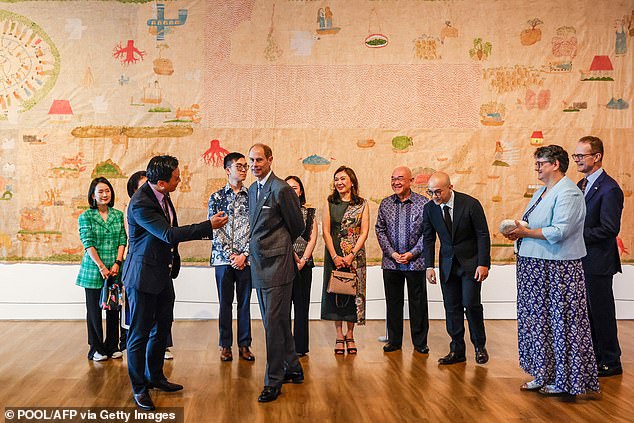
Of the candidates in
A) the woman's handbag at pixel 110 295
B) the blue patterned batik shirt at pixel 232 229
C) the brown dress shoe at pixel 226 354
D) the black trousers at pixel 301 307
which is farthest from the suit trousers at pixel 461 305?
the woman's handbag at pixel 110 295

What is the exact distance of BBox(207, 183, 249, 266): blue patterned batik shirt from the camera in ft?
17.9

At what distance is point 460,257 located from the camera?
212 inches

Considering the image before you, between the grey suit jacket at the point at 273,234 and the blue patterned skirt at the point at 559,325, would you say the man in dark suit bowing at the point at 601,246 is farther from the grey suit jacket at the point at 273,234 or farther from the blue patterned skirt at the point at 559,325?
the grey suit jacket at the point at 273,234

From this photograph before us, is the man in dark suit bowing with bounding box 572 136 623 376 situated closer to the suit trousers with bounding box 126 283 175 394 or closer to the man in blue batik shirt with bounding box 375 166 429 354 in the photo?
the man in blue batik shirt with bounding box 375 166 429 354

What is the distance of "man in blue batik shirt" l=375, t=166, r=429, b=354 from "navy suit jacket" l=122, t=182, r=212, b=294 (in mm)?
2225

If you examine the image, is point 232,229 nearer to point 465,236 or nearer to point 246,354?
point 246,354

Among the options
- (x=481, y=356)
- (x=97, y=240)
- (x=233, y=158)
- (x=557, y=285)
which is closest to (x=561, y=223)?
(x=557, y=285)

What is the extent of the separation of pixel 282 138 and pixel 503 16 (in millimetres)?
2853

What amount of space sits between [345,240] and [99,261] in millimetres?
2026

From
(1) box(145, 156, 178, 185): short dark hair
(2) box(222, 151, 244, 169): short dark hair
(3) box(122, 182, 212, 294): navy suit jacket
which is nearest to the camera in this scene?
(3) box(122, 182, 212, 294): navy suit jacket

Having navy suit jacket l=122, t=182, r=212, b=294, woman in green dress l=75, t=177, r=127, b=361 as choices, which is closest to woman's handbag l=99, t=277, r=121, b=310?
woman in green dress l=75, t=177, r=127, b=361

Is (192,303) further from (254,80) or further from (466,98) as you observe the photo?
(466,98)

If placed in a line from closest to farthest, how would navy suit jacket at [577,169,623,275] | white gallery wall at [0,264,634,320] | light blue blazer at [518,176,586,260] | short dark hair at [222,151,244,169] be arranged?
light blue blazer at [518,176,586,260] → navy suit jacket at [577,169,623,275] → short dark hair at [222,151,244,169] → white gallery wall at [0,264,634,320]

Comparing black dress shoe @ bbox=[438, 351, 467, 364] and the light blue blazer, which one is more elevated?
the light blue blazer
